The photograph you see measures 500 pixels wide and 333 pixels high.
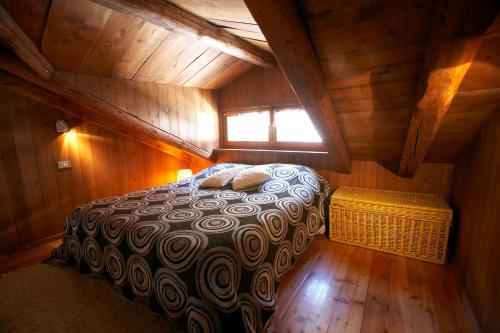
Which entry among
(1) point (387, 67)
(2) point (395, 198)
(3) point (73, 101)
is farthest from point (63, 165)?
(2) point (395, 198)

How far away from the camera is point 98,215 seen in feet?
5.73

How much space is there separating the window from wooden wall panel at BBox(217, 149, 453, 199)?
0.15 m

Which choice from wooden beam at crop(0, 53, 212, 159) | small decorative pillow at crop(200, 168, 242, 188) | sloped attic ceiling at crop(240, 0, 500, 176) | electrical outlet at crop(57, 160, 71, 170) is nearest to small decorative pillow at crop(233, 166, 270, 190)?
small decorative pillow at crop(200, 168, 242, 188)

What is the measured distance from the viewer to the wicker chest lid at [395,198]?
2023 millimetres

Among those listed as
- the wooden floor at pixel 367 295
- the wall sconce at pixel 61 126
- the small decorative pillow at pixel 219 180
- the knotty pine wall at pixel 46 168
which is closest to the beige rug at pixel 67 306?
the wooden floor at pixel 367 295

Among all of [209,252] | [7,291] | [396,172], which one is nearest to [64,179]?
[7,291]

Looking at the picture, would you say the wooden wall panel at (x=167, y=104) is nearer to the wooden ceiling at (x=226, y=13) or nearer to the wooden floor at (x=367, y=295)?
the wooden ceiling at (x=226, y=13)

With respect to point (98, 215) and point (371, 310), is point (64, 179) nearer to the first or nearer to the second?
point (98, 215)

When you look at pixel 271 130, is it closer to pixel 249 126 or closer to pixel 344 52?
pixel 249 126

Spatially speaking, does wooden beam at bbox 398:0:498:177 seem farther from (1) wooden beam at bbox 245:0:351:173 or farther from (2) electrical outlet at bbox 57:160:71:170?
(2) electrical outlet at bbox 57:160:71:170

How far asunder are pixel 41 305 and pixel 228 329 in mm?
1520

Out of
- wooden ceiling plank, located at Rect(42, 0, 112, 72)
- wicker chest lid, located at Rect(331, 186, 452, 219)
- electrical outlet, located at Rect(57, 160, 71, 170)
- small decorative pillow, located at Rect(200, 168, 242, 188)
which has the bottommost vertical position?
wicker chest lid, located at Rect(331, 186, 452, 219)

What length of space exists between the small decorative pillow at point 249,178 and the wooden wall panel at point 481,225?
1634 mm

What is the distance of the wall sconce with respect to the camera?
2682 millimetres
